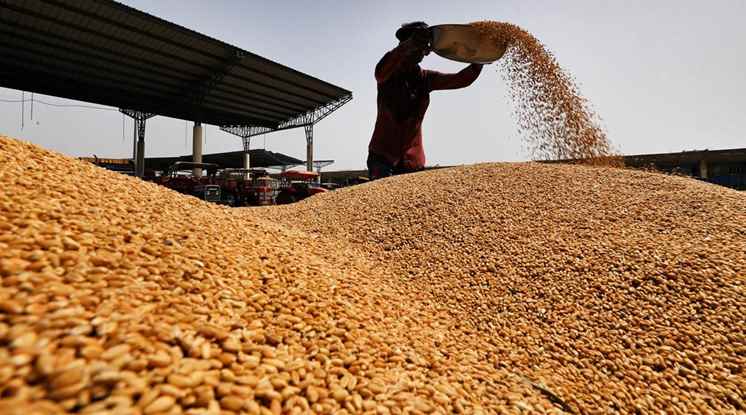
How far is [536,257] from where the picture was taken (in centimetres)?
315

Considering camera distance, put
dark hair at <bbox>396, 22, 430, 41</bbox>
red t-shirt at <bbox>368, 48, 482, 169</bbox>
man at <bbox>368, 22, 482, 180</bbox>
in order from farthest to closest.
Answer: red t-shirt at <bbox>368, 48, 482, 169</bbox> → man at <bbox>368, 22, 482, 180</bbox> → dark hair at <bbox>396, 22, 430, 41</bbox>

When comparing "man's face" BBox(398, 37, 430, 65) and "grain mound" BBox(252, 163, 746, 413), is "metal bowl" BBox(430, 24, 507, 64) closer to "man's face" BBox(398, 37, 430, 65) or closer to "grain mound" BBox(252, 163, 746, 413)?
"man's face" BBox(398, 37, 430, 65)

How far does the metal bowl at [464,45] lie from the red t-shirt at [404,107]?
1.64 feet

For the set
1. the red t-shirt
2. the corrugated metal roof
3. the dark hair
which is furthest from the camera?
the corrugated metal roof

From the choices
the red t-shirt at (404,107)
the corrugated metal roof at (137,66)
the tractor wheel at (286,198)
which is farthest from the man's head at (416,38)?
the corrugated metal roof at (137,66)

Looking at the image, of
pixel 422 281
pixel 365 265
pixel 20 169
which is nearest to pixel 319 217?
pixel 365 265

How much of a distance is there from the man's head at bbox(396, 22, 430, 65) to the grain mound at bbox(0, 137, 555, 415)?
16.2ft

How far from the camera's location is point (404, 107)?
23.7 ft

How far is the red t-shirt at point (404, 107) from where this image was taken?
7.07 metres

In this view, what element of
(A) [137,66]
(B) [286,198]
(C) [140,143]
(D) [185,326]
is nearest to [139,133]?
→ (C) [140,143]

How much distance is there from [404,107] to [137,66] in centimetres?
1779

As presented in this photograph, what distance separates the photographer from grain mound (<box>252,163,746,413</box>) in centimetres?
196

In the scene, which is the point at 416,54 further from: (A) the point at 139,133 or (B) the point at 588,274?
(A) the point at 139,133

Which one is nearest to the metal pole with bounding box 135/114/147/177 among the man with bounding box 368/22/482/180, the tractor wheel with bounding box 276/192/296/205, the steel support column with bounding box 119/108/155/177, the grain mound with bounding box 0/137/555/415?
the steel support column with bounding box 119/108/155/177
